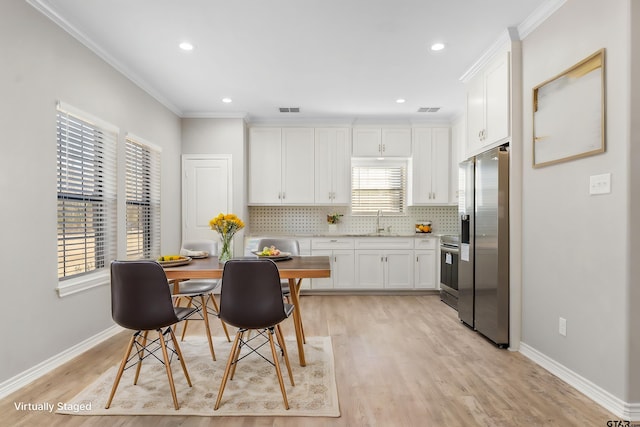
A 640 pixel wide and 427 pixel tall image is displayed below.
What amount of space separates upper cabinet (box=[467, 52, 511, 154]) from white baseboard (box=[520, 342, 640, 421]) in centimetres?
180

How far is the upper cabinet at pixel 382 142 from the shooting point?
18.6 feet

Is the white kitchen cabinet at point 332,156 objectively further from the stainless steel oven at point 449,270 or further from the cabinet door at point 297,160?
the stainless steel oven at point 449,270

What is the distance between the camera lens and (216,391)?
2.40 m

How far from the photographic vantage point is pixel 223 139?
5.37 metres

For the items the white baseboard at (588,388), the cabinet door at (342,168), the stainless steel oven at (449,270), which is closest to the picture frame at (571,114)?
the white baseboard at (588,388)

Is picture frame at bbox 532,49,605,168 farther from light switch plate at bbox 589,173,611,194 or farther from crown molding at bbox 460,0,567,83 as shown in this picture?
crown molding at bbox 460,0,567,83

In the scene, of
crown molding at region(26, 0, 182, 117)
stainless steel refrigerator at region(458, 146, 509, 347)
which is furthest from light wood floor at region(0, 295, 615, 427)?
crown molding at region(26, 0, 182, 117)

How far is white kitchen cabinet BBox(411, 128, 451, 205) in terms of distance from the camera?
5648mm

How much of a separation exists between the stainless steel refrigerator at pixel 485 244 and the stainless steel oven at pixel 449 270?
0.75 meters

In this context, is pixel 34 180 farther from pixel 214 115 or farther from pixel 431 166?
pixel 431 166

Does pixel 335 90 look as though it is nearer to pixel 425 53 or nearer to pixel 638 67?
pixel 425 53

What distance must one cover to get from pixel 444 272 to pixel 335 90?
2.86 m

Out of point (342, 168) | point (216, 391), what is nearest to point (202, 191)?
point (342, 168)

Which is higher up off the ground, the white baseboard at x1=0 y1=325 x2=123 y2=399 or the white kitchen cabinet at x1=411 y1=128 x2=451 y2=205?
the white kitchen cabinet at x1=411 y1=128 x2=451 y2=205
